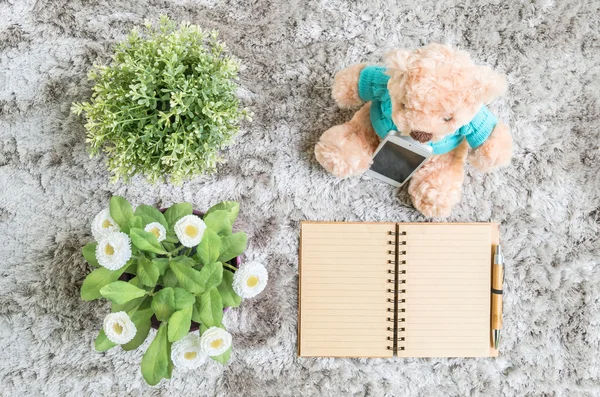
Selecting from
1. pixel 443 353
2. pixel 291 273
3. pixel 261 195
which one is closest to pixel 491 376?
pixel 443 353

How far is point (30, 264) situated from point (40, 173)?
192 millimetres

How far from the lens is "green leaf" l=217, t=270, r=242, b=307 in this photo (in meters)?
0.75

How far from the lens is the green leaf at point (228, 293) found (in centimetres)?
75

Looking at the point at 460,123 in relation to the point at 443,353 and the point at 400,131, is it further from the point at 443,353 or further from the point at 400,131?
the point at 443,353

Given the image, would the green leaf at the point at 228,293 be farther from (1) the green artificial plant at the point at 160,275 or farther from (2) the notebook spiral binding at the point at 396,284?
(2) the notebook spiral binding at the point at 396,284

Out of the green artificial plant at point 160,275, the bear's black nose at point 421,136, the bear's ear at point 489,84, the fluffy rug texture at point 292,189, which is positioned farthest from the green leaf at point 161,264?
the bear's ear at point 489,84

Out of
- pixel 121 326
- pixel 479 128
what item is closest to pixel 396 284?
pixel 479 128

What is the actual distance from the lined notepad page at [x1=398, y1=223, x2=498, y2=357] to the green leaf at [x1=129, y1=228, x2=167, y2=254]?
21.0 inches

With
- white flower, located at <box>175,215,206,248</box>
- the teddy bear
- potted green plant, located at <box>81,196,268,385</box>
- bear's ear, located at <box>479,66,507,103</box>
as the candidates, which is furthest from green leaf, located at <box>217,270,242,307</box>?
bear's ear, located at <box>479,66,507,103</box>

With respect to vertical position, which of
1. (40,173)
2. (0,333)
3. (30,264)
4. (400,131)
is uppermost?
(400,131)

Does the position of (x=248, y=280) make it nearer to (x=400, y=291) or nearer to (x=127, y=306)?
(x=127, y=306)

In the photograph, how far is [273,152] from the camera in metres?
1.05

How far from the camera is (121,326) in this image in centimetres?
68

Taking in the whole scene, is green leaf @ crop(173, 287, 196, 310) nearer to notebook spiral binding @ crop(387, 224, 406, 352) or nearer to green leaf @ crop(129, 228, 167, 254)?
green leaf @ crop(129, 228, 167, 254)
